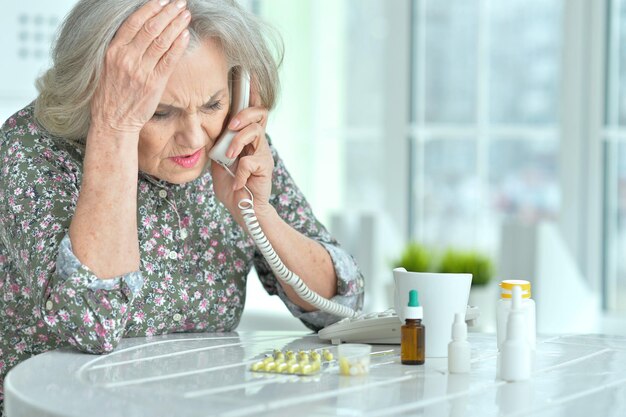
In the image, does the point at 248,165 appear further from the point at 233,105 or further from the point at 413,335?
the point at 413,335

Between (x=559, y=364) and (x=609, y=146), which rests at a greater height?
(x=609, y=146)

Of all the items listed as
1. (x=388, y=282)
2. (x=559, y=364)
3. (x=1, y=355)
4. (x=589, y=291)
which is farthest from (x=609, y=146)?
(x=1, y=355)

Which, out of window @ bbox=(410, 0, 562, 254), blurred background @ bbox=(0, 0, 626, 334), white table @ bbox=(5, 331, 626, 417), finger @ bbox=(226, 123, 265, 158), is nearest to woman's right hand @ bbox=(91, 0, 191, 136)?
finger @ bbox=(226, 123, 265, 158)

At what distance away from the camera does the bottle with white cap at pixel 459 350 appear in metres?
1.50

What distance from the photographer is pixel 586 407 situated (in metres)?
1.32

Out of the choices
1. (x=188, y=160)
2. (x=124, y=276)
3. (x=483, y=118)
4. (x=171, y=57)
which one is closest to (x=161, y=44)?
(x=171, y=57)

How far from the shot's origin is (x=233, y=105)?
78.6 inches

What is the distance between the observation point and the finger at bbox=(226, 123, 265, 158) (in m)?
1.92

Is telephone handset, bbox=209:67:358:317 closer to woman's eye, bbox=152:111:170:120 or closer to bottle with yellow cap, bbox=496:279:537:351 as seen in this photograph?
woman's eye, bbox=152:111:170:120

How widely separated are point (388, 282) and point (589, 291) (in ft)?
2.39

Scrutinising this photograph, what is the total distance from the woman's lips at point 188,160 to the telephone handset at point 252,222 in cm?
4

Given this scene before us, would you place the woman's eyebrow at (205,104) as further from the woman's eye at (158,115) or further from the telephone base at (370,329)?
the telephone base at (370,329)

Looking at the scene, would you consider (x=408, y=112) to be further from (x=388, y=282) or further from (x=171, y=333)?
(x=171, y=333)

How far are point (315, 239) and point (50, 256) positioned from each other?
0.60 m
